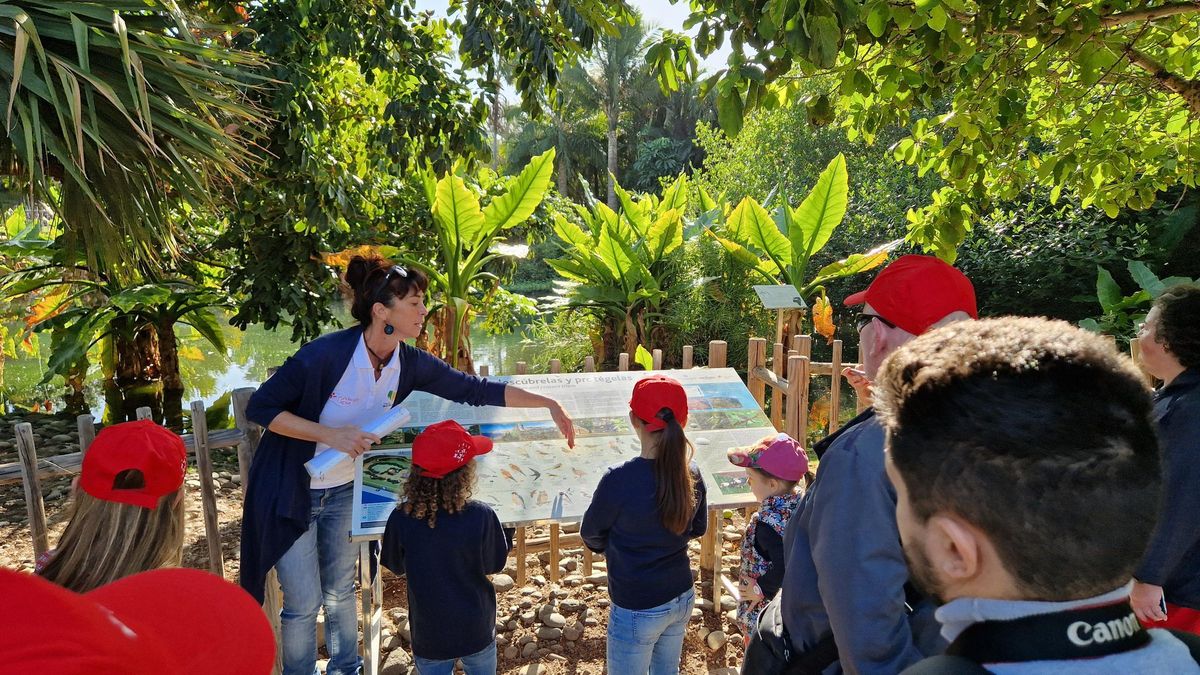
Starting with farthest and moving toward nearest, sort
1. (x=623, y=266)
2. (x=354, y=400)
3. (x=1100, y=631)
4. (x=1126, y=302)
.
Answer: (x=623, y=266), (x=1126, y=302), (x=354, y=400), (x=1100, y=631)

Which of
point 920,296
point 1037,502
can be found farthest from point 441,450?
point 1037,502

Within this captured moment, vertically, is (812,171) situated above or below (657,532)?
above

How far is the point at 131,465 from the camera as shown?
1716 millimetres

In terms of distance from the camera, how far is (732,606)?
375 centimetres

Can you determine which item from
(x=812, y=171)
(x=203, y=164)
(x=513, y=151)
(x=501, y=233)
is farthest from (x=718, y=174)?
(x=513, y=151)

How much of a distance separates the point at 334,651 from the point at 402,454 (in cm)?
84

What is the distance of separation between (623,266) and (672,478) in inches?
244

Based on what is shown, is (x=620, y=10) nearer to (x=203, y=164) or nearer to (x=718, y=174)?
(x=203, y=164)

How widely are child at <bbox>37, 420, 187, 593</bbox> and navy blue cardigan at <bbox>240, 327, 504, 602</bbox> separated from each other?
799 mm

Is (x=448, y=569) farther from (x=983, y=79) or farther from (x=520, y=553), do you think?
(x=983, y=79)

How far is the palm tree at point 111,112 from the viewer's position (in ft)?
Result: 7.75

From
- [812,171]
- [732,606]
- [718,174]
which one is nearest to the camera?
[732,606]

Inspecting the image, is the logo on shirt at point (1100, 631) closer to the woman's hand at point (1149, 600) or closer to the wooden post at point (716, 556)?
the woman's hand at point (1149, 600)

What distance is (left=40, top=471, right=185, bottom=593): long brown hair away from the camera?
1.65 metres
